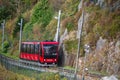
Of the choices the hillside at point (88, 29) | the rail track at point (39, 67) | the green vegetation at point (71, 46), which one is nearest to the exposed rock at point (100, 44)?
the hillside at point (88, 29)

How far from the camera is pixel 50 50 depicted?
141ft

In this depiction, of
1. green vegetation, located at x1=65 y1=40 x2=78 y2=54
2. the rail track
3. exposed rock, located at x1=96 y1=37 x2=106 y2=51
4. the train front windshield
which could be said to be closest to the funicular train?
the train front windshield

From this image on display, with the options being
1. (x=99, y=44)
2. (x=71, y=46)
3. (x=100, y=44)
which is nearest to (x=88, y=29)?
(x=71, y=46)

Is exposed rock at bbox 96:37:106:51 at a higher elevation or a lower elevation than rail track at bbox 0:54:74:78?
higher

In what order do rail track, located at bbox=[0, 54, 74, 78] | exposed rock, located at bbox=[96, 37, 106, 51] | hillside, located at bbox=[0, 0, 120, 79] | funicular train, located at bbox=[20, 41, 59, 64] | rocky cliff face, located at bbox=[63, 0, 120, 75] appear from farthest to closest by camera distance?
1. funicular train, located at bbox=[20, 41, 59, 64]
2. rail track, located at bbox=[0, 54, 74, 78]
3. exposed rock, located at bbox=[96, 37, 106, 51]
4. hillside, located at bbox=[0, 0, 120, 79]
5. rocky cliff face, located at bbox=[63, 0, 120, 75]

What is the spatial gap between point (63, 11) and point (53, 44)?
12188mm

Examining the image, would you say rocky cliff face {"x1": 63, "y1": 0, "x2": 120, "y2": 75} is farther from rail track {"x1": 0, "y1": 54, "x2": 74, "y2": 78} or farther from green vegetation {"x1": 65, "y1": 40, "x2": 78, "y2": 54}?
rail track {"x1": 0, "y1": 54, "x2": 74, "y2": 78}

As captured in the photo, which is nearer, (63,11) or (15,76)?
(15,76)

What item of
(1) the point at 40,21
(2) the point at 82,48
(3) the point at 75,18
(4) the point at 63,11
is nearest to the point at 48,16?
(1) the point at 40,21

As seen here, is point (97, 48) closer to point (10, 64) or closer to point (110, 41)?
point (110, 41)

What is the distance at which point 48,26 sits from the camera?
182 feet

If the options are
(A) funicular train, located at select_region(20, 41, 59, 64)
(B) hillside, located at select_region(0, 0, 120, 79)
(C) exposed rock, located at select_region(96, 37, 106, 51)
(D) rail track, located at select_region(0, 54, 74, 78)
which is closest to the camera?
(B) hillside, located at select_region(0, 0, 120, 79)

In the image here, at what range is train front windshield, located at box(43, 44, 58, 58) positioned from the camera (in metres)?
42.6

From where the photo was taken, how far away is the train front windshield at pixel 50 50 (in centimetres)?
4256
